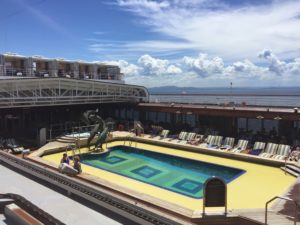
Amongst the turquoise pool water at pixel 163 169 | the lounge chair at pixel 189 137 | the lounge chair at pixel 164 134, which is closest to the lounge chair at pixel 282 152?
the turquoise pool water at pixel 163 169

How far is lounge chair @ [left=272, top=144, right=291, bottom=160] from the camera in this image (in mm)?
16097

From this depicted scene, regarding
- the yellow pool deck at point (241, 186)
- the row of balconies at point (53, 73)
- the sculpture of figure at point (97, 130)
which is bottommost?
the yellow pool deck at point (241, 186)

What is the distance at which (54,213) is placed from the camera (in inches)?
287

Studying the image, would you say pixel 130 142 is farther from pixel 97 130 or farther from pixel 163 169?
pixel 163 169

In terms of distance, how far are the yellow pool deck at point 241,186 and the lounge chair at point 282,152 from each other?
3.45ft

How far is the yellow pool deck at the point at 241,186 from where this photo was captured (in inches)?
437

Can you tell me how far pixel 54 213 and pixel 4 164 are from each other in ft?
17.9

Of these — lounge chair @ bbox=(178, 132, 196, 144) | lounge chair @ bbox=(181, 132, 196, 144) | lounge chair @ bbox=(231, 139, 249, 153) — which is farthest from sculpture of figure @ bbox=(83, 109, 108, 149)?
lounge chair @ bbox=(231, 139, 249, 153)

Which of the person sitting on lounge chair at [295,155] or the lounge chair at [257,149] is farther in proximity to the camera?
the lounge chair at [257,149]

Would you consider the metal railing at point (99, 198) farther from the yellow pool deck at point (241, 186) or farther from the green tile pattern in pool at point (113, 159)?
the green tile pattern in pool at point (113, 159)

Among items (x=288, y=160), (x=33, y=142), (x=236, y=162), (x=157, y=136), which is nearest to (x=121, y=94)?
(x=157, y=136)

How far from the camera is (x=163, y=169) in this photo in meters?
16.1

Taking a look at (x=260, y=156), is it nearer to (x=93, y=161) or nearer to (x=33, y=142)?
(x=93, y=161)

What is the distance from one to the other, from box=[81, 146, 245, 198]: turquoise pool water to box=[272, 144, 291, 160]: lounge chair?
2.40 metres
